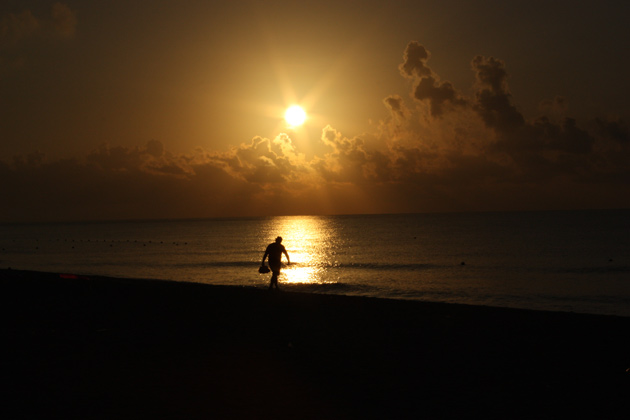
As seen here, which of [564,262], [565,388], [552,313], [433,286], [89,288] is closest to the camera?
[565,388]

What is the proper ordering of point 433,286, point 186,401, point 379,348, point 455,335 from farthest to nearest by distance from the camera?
1. point 433,286
2. point 455,335
3. point 379,348
4. point 186,401

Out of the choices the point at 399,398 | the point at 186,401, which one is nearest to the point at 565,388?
the point at 399,398

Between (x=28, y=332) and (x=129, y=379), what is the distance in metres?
6.06

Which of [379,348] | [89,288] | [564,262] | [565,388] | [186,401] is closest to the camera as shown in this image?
[186,401]

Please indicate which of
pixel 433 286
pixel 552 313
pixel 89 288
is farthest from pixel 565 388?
pixel 433 286

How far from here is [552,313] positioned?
18.0 metres

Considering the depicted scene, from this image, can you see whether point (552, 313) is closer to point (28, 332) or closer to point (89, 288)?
point (28, 332)

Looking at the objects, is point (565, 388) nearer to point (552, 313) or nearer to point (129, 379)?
point (129, 379)

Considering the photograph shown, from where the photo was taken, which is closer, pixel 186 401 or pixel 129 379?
pixel 186 401

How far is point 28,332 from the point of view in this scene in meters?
14.1

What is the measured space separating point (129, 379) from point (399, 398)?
15.4 feet

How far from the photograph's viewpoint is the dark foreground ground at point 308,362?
828cm

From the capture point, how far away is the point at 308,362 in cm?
1118

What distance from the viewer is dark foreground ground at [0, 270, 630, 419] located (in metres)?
8.28
